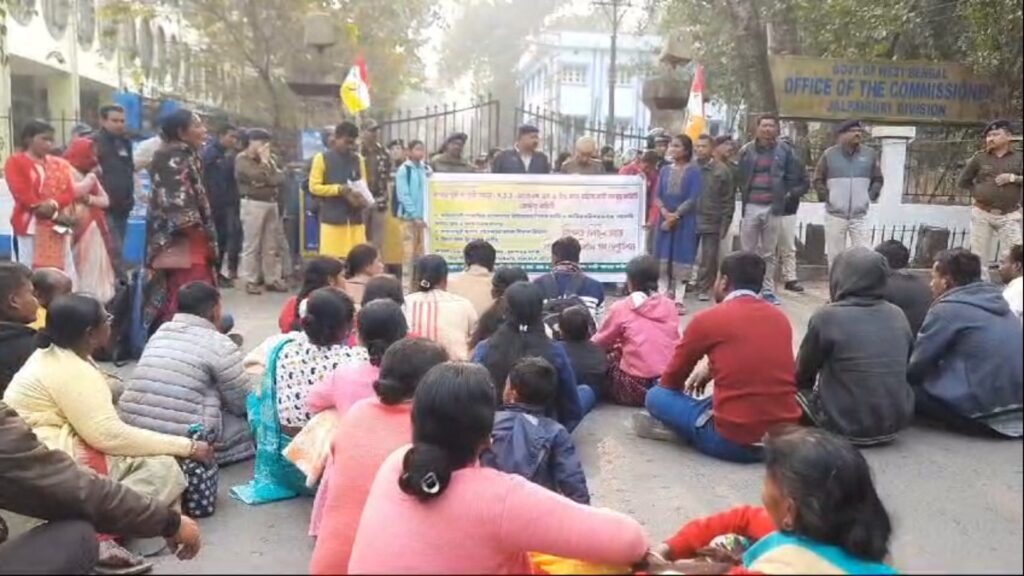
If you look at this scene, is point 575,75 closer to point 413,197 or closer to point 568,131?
point 568,131

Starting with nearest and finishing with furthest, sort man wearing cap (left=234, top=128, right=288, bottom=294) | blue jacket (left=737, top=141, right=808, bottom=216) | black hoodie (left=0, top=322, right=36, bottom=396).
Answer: black hoodie (left=0, top=322, right=36, bottom=396), blue jacket (left=737, top=141, right=808, bottom=216), man wearing cap (left=234, top=128, right=288, bottom=294)

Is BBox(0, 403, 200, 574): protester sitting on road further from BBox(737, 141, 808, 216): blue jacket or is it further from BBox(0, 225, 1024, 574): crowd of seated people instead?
BBox(737, 141, 808, 216): blue jacket

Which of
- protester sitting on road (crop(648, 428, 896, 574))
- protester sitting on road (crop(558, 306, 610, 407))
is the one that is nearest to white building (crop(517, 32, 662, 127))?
protester sitting on road (crop(558, 306, 610, 407))

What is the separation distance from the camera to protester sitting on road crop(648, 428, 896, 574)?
1.85 meters

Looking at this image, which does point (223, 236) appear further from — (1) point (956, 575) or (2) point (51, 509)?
(1) point (956, 575)

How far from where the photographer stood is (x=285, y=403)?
3965mm

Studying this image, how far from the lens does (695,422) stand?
14.6 feet

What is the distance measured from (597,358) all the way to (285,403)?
6.40 feet

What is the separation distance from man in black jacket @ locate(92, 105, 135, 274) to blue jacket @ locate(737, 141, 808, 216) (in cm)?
514

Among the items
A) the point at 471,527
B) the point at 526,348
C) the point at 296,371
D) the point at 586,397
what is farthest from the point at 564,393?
the point at 471,527

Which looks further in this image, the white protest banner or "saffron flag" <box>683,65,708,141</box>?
"saffron flag" <box>683,65,708,141</box>

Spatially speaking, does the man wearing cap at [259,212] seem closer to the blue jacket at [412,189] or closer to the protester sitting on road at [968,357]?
the blue jacket at [412,189]

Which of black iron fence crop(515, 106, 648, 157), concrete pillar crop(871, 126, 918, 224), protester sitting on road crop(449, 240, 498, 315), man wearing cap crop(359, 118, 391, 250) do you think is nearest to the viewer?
protester sitting on road crop(449, 240, 498, 315)

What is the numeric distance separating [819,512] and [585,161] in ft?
24.4
